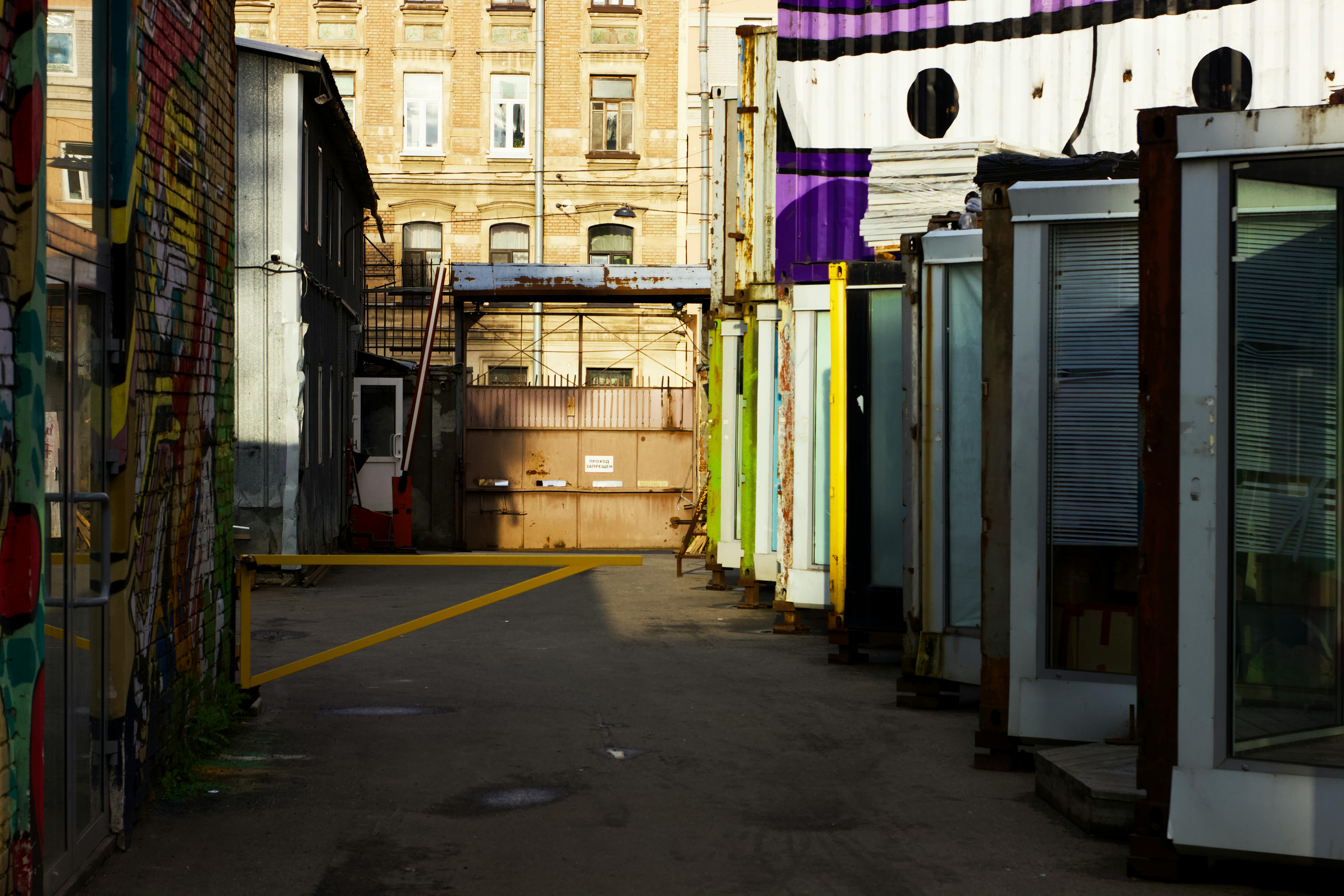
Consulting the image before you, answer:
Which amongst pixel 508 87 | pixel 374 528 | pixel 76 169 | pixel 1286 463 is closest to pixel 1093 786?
pixel 1286 463

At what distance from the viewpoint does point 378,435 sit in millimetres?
22047

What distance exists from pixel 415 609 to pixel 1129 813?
29.2 ft

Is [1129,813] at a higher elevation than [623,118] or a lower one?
lower

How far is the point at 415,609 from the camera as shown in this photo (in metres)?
13.2

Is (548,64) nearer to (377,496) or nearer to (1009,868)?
(377,496)

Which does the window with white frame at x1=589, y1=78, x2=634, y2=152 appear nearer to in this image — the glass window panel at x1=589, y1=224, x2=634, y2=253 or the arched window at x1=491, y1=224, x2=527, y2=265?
the glass window panel at x1=589, y1=224, x2=634, y2=253

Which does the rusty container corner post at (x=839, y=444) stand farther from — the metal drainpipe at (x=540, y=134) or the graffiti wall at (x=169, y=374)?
the metal drainpipe at (x=540, y=134)

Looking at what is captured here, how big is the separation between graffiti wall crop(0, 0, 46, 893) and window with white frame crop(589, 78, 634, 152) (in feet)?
97.4

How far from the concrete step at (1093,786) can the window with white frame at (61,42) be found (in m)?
4.67

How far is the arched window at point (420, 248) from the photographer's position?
→ 1298 inches

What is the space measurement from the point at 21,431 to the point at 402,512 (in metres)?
15.3

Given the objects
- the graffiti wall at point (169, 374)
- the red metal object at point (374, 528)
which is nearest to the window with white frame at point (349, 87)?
the red metal object at point (374, 528)

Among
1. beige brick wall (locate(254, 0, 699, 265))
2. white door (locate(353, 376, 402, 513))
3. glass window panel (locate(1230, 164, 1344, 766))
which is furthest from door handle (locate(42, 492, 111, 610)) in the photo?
beige brick wall (locate(254, 0, 699, 265))

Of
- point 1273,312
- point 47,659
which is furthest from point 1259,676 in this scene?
point 47,659
